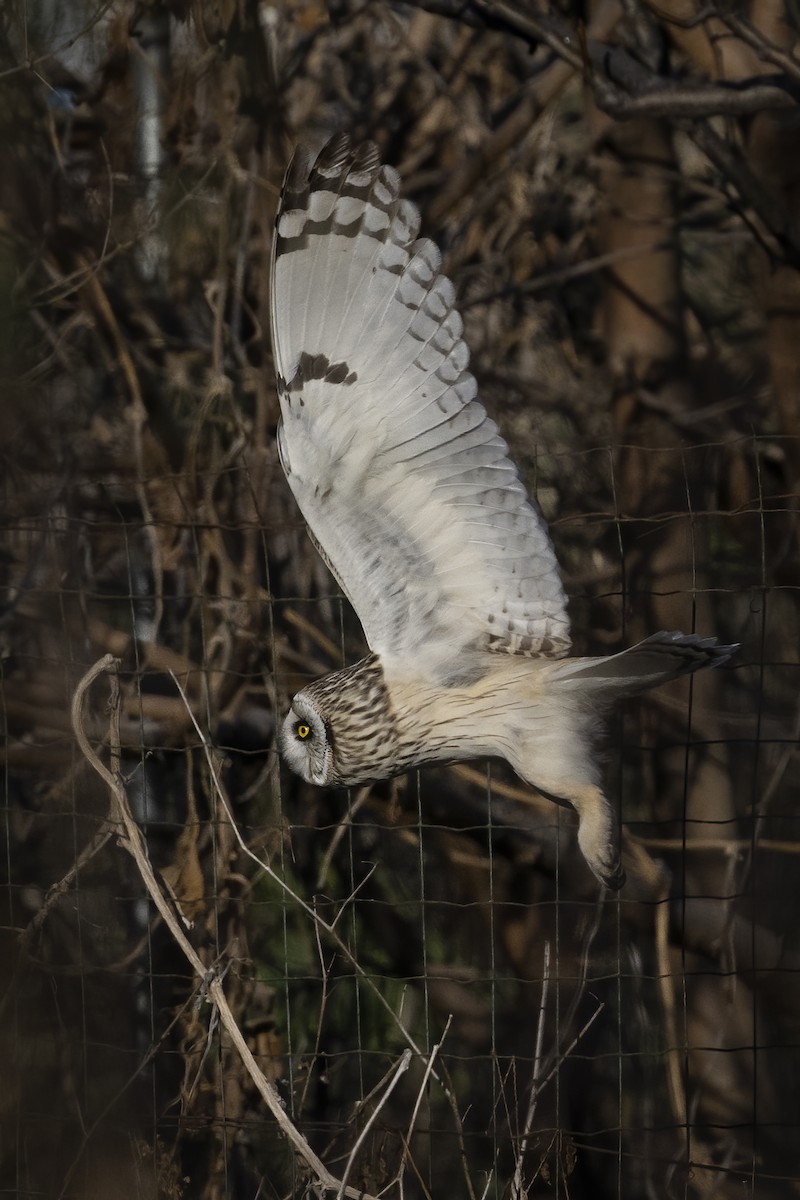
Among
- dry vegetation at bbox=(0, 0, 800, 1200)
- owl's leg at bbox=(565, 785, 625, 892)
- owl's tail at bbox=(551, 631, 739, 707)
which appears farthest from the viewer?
dry vegetation at bbox=(0, 0, 800, 1200)

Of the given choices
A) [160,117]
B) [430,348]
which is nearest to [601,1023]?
[430,348]

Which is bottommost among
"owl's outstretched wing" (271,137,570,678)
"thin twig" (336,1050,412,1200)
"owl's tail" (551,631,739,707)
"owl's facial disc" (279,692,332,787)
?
"thin twig" (336,1050,412,1200)

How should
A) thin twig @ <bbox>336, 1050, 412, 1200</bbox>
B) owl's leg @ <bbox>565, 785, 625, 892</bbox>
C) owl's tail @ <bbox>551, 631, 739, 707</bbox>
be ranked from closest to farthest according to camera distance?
1. thin twig @ <bbox>336, 1050, 412, 1200</bbox>
2. owl's tail @ <bbox>551, 631, 739, 707</bbox>
3. owl's leg @ <bbox>565, 785, 625, 892</bbox>

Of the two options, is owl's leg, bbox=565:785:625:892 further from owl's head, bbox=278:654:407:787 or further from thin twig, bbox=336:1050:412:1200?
thin twig, bbox=336:1050:412:1200

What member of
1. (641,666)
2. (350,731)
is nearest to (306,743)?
(350,731)

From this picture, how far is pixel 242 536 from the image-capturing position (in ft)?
7.27

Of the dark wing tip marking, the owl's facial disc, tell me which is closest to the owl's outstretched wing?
the dark wing tip marking

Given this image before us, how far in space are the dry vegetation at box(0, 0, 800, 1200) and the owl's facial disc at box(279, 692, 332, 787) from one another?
0.59 metres

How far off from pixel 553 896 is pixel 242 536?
89 centimetres

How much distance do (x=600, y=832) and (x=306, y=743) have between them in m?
0.33

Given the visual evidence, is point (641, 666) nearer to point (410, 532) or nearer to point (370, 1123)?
point (410, 532)

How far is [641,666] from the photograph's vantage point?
125 cm

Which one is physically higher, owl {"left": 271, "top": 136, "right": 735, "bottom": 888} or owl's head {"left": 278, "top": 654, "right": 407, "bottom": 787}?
owl {"left": 271, "top": 136, "right": 735, "bottom": 888}

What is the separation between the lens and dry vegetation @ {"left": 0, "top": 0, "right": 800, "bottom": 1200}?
2.07 m
